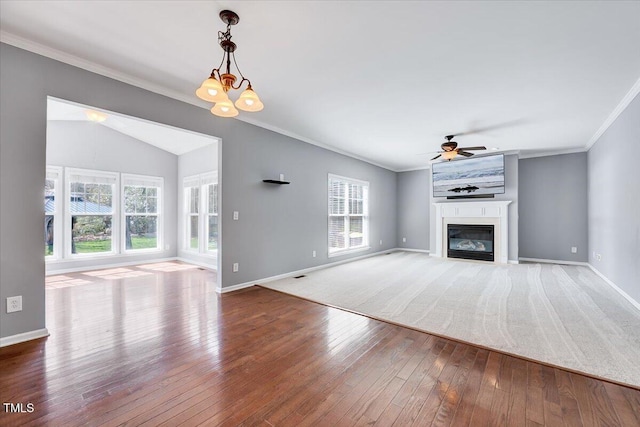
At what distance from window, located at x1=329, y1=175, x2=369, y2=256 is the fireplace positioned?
222 centimetres

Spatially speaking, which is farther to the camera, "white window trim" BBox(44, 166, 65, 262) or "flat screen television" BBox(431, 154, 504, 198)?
"flat screen television" BBox(431, 154, 504, 198)

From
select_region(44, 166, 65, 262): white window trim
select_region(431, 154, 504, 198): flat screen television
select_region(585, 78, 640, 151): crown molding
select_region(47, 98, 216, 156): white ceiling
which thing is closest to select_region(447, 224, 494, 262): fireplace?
select_region(431, 154, 504, 198): flat screen television

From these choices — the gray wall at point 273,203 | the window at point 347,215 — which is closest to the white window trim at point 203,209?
the gray wall at point 273,203

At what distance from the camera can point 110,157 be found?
5770 mm

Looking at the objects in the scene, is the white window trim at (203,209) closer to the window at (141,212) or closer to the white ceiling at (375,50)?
the window at (141,212)

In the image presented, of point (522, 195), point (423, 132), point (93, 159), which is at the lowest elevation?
point (522, 195)

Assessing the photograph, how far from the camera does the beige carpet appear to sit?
229cm

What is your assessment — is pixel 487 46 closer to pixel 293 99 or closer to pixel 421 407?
pixel 293 99

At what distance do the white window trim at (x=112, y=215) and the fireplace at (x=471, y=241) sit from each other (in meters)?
7.98

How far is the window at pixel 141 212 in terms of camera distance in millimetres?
6039

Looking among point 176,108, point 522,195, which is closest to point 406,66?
point 176,108

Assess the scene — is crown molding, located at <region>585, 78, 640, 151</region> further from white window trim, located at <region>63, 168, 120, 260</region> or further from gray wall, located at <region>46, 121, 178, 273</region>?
white window trim, located at <region>63, 168, 120, 260</region>

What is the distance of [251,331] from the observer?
268cm

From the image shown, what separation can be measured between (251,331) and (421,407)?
1675mm
